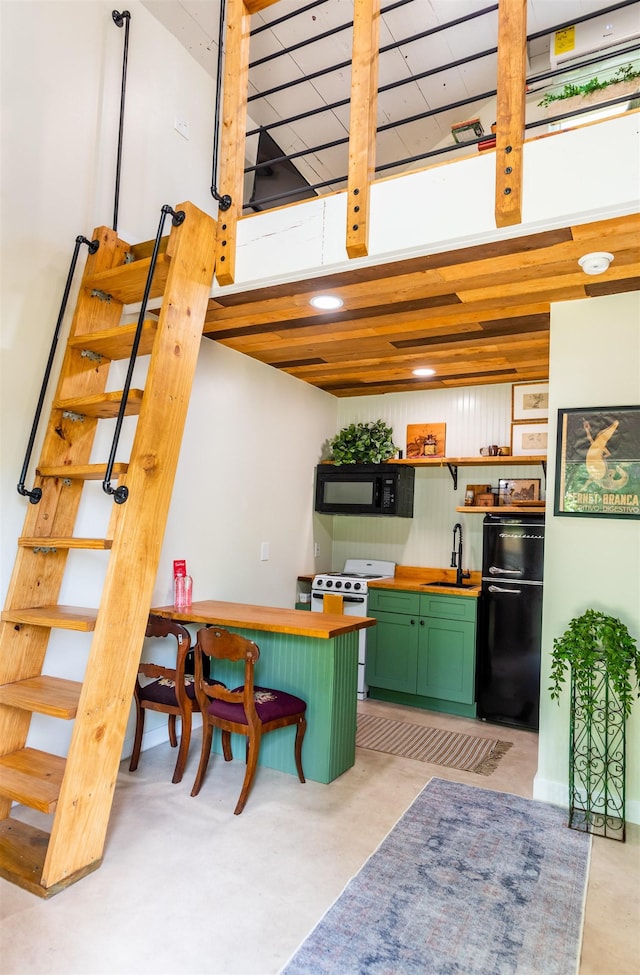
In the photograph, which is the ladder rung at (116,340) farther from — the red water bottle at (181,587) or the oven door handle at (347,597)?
the oven door handle at (347,597)

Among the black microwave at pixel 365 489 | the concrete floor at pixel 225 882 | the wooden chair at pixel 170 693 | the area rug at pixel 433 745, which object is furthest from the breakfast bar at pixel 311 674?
the black microwave at pixel 365 489

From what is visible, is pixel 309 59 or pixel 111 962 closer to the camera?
pixel 111 962

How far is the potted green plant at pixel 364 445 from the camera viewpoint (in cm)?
Result: 486

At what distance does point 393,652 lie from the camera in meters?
4.43

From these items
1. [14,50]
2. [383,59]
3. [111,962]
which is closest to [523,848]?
[111,962]

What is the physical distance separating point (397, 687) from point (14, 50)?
4.36m

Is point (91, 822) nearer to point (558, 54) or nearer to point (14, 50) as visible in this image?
point (14, 50)

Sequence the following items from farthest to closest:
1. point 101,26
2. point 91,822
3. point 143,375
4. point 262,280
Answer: point 143,375 < point 101,26 < point 262,280 < point 91,822

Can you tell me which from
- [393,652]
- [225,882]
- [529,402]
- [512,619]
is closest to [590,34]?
[529,402]

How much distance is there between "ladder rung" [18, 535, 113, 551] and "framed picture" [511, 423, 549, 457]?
3.29m

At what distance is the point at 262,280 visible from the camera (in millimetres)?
2611

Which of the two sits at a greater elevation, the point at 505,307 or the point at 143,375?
the point at 505,307

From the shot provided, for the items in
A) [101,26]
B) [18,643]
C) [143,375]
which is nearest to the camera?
[18,643]

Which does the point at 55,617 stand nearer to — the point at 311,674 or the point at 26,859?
the point at 26,859
